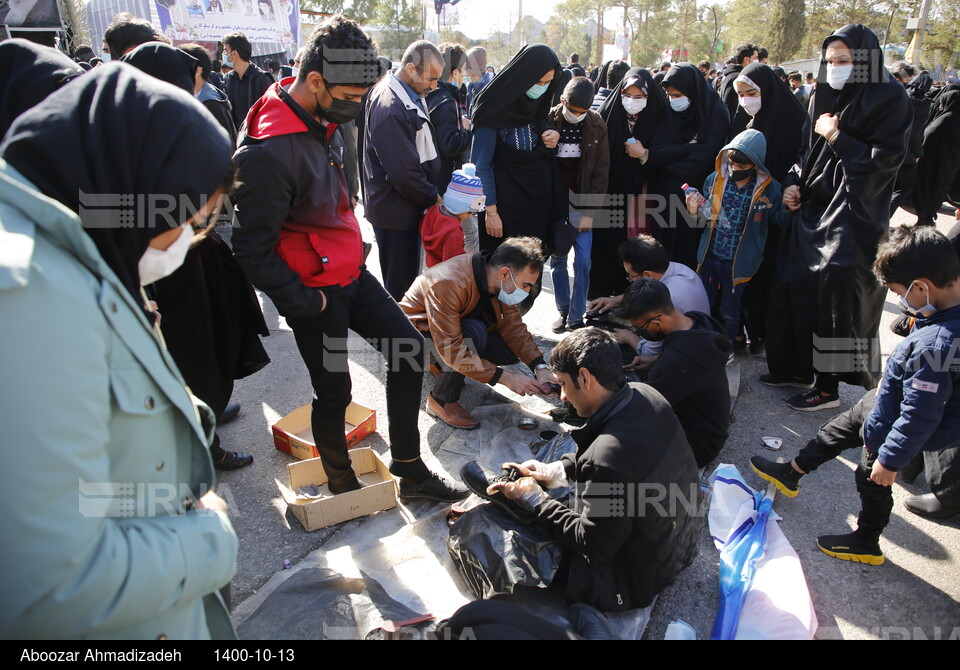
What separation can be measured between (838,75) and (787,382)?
193 centimetres

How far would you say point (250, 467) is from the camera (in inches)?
127

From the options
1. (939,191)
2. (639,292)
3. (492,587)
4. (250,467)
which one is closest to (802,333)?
(639,292)

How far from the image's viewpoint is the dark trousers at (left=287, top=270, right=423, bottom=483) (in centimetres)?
253

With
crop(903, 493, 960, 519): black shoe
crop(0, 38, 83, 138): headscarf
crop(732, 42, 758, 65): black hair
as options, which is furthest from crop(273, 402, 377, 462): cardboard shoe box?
crop(732, 42, 758, 65): black hair

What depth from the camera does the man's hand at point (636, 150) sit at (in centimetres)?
471

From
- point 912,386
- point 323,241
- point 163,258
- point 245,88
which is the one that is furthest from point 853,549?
point 245,88

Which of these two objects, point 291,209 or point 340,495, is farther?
point 340,495

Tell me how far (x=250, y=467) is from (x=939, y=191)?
25.0 ft

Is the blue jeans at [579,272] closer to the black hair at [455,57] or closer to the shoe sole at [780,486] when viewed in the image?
the shoe sole at [780,486]

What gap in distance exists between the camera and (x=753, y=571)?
99.2 inches

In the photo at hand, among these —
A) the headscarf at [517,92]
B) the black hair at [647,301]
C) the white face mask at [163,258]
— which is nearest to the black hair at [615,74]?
the headscarf at [517,92]

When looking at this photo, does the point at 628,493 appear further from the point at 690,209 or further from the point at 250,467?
the point at 690,209

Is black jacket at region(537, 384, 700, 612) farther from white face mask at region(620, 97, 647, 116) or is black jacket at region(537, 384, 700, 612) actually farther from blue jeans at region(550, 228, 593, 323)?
white face mask at region(620, 97, 647, 116)

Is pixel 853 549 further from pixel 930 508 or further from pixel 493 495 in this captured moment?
pixel 493 495
